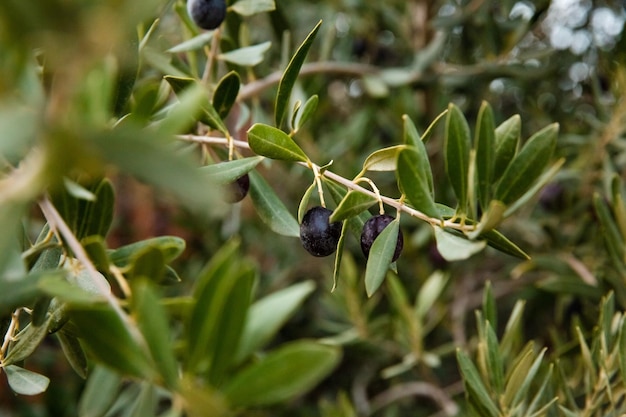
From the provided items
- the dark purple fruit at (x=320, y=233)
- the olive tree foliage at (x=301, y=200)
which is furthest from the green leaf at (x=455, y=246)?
the dark purple fruit at (x=320, y=233)

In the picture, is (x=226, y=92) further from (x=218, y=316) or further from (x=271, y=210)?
(x=218, y=316)

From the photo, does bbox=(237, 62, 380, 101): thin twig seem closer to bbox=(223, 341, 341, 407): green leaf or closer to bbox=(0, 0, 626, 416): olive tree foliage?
bbox=(0, 0, 626, 416): olive tree foliage

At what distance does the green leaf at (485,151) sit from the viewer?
533mm

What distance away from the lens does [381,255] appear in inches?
21.5

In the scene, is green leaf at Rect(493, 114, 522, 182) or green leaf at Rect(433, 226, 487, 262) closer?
green leaf at Rect(433, 226, 487, 262)

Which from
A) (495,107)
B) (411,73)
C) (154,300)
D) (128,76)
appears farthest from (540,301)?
(154,300)

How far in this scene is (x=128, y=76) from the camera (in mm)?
607

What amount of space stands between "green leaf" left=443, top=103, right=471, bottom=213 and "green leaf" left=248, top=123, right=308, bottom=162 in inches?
5.4

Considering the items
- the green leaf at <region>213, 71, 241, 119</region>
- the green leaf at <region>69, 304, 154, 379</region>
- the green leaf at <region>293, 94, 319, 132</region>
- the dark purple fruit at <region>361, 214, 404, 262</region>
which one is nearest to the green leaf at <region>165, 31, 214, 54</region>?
the green leaf at <region>213, 71, 241, 119</region>

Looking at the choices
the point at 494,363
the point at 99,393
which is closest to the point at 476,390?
the point at 494,363

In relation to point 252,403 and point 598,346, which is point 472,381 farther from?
point 252,403

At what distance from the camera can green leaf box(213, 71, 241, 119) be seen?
0.67m

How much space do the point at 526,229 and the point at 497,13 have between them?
595mm

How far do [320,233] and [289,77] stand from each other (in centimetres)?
17
